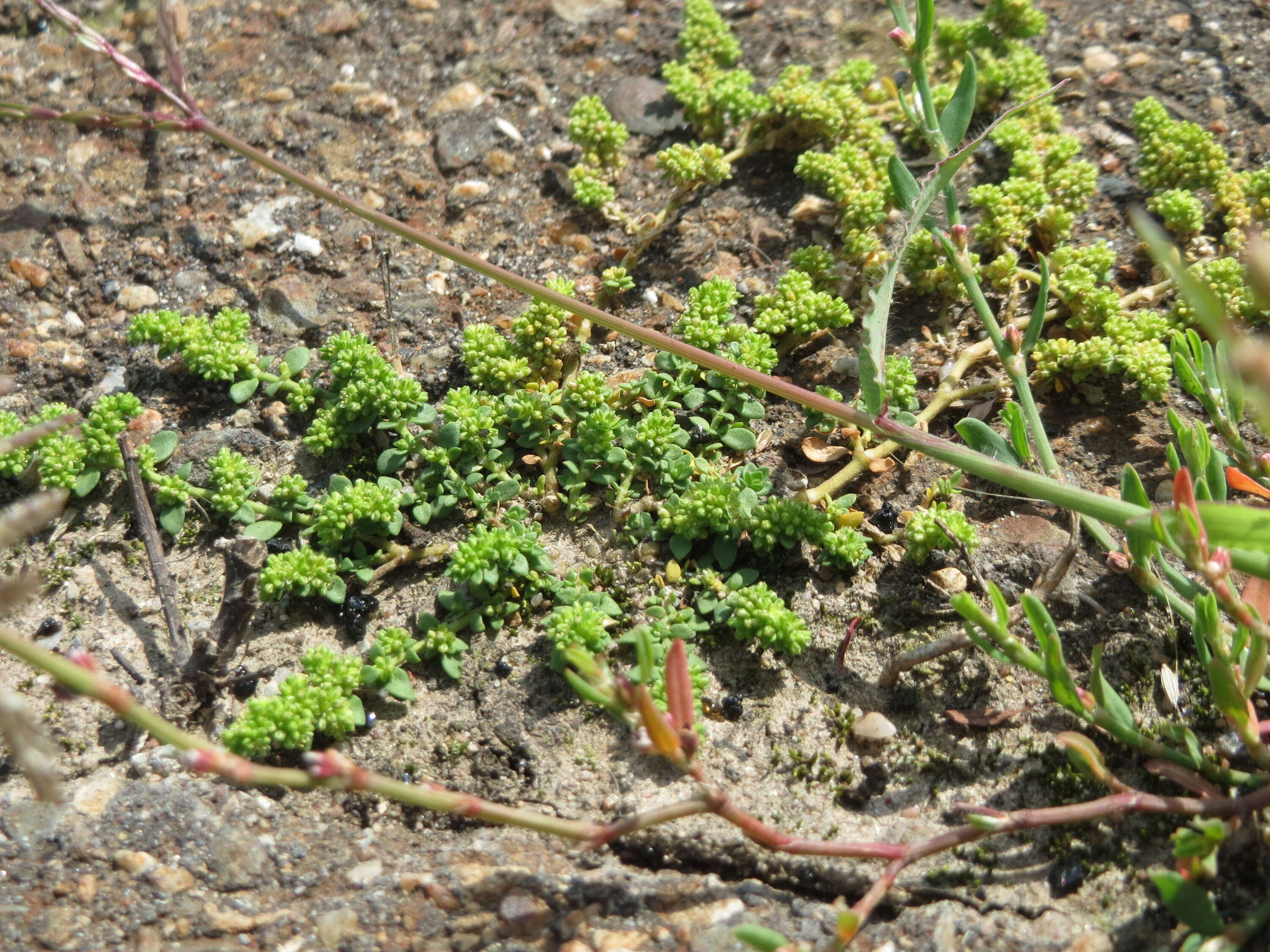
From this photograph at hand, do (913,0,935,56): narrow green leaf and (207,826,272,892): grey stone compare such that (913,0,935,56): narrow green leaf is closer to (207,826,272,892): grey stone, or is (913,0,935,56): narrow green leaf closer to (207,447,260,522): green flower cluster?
(207,447,260,522): green flower cluster

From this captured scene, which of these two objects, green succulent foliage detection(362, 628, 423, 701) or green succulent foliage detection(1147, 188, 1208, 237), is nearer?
green succulent foliage detection(362, 628, 423, 701)

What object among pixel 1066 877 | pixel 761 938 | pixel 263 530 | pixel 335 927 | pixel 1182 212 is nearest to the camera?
pixel 761 938

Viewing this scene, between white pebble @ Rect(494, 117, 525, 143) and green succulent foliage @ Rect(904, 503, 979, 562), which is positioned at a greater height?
white pebble @ Rect(494, 117, 525, 143)

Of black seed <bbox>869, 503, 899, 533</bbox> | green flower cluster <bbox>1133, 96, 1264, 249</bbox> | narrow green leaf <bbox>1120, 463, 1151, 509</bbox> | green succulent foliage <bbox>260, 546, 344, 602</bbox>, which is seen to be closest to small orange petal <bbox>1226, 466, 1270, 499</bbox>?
narrow green leaf <bbox>1120, 463, 1151, 509</bbox>

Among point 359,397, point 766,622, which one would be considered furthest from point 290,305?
point 766,622

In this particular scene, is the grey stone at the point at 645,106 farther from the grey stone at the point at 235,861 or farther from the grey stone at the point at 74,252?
the grey stone at the point at 235,861

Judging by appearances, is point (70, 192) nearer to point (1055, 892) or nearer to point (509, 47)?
point (509, 47)

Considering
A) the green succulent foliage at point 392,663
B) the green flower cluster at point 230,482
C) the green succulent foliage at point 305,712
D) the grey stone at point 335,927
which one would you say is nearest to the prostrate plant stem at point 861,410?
the green flower cluster at point 230,482

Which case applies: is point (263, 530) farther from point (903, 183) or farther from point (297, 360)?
point (903, 183)
